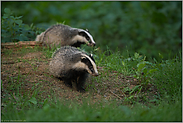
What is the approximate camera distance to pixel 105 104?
3654mm

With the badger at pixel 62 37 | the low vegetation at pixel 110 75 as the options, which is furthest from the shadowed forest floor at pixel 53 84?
the badger at pixel 62 37

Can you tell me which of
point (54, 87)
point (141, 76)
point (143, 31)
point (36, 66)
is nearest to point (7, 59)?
point (36, 66)


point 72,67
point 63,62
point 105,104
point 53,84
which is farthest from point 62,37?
point 105,104

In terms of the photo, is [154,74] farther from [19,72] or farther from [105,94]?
[19,72]

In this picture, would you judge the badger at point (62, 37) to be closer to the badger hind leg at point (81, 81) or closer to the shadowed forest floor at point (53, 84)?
the shadowed forest floor at point (53, 84)

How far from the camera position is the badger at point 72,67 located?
14.6 feet

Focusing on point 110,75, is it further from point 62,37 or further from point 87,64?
point 62,37

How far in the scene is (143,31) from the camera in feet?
25.8

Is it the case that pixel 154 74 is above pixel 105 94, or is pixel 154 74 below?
above

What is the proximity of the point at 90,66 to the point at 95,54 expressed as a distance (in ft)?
6.01

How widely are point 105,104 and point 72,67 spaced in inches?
51.6

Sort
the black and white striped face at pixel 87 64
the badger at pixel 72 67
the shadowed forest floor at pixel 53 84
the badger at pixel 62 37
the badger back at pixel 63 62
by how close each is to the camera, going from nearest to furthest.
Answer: the shadowed forest floor at pixel 53 84
the black and white striped face at pixel 87 64
the badger at pixel 72 67
the badger back at pixel 63 62
the badger at pixel 62 37

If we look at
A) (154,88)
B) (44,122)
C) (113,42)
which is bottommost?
(44,122)

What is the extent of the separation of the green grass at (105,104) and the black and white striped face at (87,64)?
51 cm
